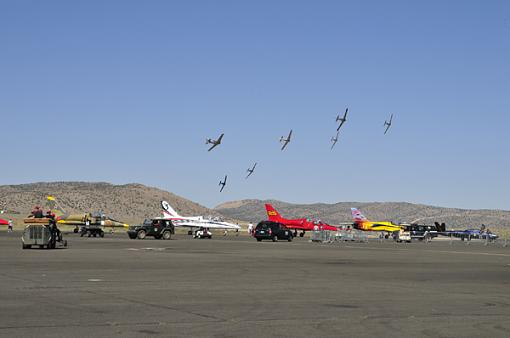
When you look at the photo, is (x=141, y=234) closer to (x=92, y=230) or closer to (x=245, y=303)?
(x=92, y=230)

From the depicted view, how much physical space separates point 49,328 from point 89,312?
1.95m

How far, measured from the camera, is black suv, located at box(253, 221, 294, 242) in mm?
70375

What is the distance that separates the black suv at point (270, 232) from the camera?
231 ft

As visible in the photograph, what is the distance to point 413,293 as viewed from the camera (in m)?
18.7

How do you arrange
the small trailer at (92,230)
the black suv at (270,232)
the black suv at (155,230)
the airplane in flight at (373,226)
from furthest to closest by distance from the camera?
the airplane in flight at (373,226)
the small trailer at (92,230)
the black suv at (155,230)
the black suv at (270,232)

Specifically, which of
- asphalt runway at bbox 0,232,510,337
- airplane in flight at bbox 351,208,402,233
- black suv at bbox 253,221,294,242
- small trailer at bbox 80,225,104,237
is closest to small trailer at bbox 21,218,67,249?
asphalt runway at bbox 0,232,510,337

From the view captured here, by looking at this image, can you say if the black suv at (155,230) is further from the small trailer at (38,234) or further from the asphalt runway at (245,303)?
the asphalt runway at (245,303)

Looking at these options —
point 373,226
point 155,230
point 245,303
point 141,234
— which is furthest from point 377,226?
point 245,303

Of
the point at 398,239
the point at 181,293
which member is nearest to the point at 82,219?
the point at 398,239

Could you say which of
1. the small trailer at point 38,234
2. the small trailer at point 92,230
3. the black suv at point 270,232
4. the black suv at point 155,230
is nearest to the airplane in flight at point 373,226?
the black suv at point 270,232

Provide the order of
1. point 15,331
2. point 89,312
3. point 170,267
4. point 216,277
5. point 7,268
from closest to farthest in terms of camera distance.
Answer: point 15,331
point 89,312
point 216,277
point 7,268
point 170,267

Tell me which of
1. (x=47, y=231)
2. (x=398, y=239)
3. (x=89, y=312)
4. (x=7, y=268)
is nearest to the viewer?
(x=89, y=312)

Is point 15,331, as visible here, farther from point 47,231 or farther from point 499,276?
point 47,231

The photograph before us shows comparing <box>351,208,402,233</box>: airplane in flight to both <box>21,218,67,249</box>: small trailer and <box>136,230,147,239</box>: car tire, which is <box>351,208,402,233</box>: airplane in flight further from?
<box>21,218,67,249</box>: small trailer
